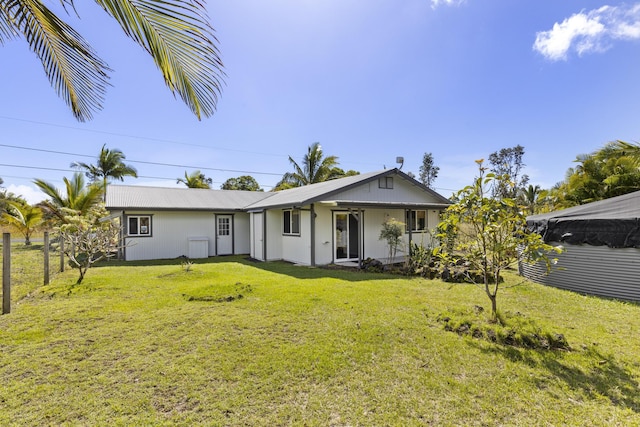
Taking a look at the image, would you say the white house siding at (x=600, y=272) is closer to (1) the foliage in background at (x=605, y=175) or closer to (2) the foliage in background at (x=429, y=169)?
(1) the foliage in background at (x=605, y=175)

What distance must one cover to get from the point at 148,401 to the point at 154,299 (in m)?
4.23

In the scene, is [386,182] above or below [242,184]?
below

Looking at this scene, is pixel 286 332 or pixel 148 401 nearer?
pixel 148 401

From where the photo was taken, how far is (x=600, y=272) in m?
7.12

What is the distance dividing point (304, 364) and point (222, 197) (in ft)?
52.0

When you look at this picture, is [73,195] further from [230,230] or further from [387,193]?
[387,193]

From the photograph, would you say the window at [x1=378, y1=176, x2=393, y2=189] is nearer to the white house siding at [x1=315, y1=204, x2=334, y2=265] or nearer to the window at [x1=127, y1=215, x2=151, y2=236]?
the white house siding at [x1=315, y1=204, x2=334, y2=265]

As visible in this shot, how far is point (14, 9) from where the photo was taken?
217 centimetres

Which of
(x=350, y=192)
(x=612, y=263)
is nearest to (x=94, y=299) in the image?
(x=350, y=192)

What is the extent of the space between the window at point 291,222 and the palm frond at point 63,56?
10.3m

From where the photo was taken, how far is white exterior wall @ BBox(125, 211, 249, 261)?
14508 mm

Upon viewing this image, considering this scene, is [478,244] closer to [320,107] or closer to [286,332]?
[286,332]

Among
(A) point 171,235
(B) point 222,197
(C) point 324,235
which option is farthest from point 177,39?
(B) point 222,197

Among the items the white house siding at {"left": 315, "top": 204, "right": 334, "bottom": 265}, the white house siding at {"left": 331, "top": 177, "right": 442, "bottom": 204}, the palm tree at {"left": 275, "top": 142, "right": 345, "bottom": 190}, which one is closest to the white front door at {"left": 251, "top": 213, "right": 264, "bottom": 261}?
the white house siding at {"left": 315, "top": 204, "right": 334, "bottom": 265}
